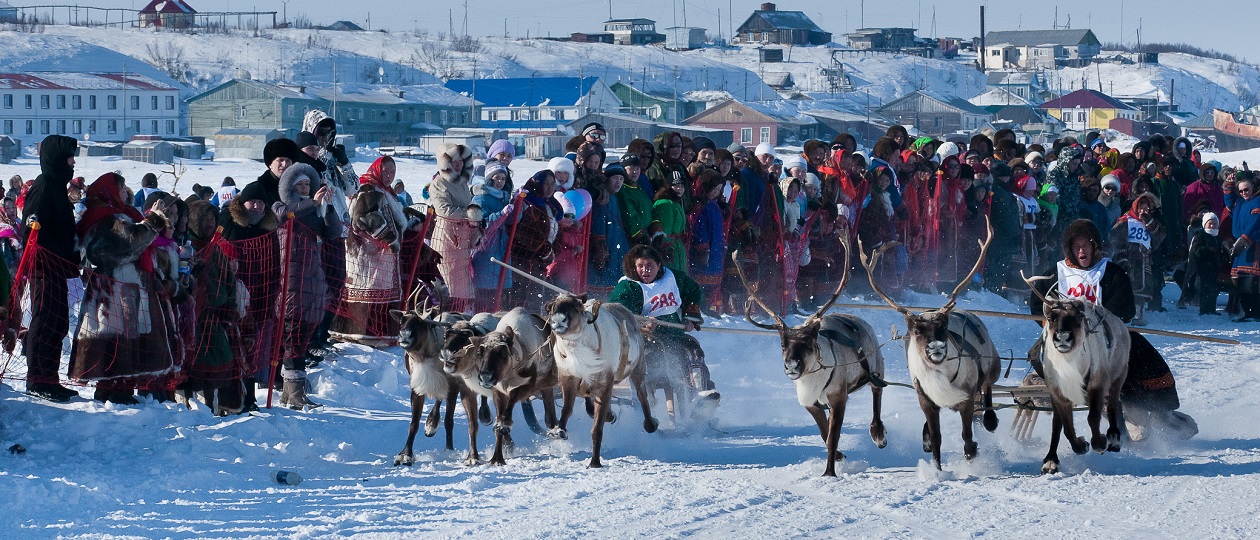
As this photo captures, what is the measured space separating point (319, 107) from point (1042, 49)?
3657 inches

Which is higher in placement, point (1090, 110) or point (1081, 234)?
point (1090, 110)

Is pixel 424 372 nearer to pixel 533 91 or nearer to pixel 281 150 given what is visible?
pixel 281 150

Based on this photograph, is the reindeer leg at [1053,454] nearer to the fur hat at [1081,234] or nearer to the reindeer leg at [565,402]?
the fur hat at [1081,234]

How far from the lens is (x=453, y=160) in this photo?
425 inches

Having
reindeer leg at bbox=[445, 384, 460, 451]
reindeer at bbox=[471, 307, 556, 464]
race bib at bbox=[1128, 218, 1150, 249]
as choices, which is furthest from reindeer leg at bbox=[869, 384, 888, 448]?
race bib at bbox=[1128, 218, 1150, 249]

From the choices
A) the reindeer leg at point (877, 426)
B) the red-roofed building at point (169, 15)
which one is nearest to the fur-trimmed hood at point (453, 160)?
the reindeer leg at point (877, 426)

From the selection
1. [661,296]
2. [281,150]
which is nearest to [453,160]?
[281,150]

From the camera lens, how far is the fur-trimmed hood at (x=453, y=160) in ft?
35.3

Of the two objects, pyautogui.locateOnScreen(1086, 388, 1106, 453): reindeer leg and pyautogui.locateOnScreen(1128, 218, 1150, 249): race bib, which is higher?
pyautogui.locateOnScreen(1128, 218, 1150, 249): race bib

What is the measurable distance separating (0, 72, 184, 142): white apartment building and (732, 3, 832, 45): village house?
8119 centimetres

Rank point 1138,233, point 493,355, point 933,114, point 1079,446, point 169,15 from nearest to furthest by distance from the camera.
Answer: point 1079,446, point 493,355, point 1138,233, point 933,114, point 169,15

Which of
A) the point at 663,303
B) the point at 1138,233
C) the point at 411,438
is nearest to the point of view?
the point at 411,438

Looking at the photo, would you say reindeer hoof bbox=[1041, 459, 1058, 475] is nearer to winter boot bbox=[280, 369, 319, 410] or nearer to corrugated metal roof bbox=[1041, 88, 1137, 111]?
winter boot bbox=[280, 369, 319, 410]

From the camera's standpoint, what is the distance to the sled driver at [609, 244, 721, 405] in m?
9.34
